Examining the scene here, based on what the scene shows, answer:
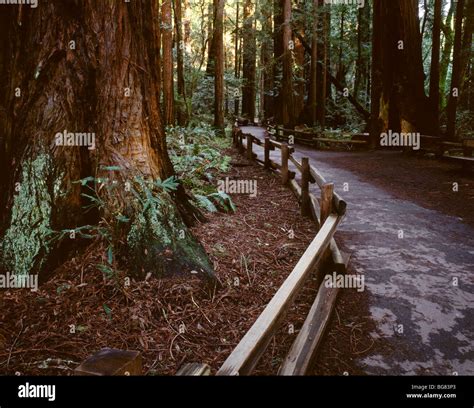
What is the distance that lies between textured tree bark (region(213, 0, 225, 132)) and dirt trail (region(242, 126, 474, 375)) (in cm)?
1386

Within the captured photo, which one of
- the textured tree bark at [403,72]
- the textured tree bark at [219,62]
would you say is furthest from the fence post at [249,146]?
the textured tree bark at [403,72]

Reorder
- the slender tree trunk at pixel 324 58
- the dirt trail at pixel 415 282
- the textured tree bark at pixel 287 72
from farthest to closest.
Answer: the slender tree trunk at pixel 324 58, the textured tree bark at pixel 287 72, the dirt trail at pixel 415 282

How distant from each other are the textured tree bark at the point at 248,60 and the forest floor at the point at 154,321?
83.1 feet

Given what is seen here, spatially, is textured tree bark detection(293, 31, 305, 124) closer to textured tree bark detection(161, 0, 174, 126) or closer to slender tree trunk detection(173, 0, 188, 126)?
slender tree trunk detection(173, 0, 188, 126)

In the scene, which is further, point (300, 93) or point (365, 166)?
point (300, 93)

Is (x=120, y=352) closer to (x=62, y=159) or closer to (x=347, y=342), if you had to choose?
(x=347, y=342)

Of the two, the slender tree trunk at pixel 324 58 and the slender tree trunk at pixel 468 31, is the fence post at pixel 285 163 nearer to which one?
the slender tree trunk at pixel 324 58

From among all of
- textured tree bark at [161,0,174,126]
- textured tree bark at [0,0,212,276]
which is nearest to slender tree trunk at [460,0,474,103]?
textured tree bark at [161,0,174,126]

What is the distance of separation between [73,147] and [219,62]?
17384 millimetres

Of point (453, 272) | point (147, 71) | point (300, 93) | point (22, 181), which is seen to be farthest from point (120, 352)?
point (300, 93)

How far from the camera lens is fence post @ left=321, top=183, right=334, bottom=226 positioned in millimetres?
5578

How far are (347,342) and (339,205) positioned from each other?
1.88 m

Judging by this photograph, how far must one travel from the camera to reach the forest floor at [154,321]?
3.90 metres
